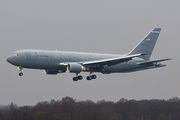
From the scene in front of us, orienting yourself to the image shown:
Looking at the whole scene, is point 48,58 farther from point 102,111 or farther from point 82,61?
point 102,111

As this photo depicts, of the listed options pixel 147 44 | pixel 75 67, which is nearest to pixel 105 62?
pixel 75 67

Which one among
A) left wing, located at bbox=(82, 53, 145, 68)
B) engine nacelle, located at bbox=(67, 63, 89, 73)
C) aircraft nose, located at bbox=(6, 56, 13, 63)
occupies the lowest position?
engine nacelle, located at bbox=(67, 63, 89, 73)

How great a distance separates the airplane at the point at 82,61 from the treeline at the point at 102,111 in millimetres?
7477

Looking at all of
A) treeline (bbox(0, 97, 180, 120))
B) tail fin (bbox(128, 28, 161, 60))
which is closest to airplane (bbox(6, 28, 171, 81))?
tail fin (bbox(128, 28, 161, 60))

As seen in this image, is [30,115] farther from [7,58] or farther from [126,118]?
[126,118]

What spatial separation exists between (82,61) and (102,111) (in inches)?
490

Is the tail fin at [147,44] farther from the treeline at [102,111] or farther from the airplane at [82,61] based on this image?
the treeline at [102,111]

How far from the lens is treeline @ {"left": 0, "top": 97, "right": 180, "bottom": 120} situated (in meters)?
74.2


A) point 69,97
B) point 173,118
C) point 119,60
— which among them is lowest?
point 173,118

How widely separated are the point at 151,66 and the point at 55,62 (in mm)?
21791

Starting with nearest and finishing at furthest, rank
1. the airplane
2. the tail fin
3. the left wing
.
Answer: the airplane
the left wing
the tail fin

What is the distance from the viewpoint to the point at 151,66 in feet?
258

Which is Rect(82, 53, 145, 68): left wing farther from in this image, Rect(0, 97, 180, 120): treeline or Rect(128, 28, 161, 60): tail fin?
Rect(0, 97, 180, 120): treeline

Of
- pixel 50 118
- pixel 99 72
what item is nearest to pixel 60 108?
pixel 50 118
